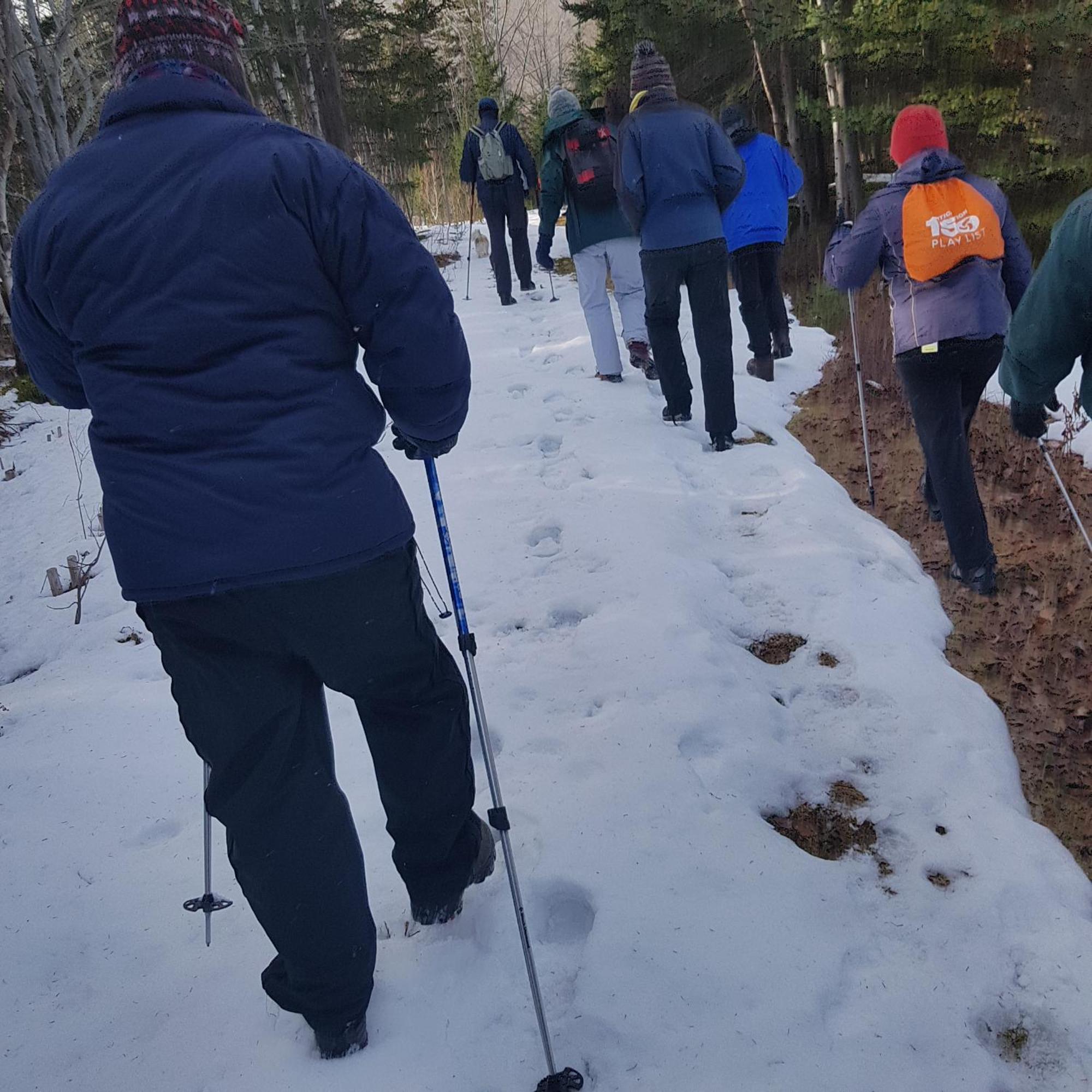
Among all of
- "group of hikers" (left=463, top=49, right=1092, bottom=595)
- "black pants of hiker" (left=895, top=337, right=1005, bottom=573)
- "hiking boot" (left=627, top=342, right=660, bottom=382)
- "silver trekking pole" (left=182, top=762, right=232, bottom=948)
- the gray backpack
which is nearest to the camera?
"silver trekking pole" (left=182, top=762, right=232, bottom=948)

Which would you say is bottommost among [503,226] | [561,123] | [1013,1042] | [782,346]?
[1013,1042]

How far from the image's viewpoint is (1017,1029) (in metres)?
1.86

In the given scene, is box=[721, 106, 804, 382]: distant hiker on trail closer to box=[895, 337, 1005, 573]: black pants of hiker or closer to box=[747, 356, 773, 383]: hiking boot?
box=[747, 356, 773, 383]: hiking boot

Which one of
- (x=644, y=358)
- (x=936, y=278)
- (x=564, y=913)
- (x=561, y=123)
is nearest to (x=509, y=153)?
(x=561, y=123)

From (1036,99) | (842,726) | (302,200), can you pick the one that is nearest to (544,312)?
(1036,99)

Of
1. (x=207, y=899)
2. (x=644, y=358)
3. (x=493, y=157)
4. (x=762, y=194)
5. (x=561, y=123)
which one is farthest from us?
(x=493, y=157)

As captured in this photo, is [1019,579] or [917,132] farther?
[1019,579]

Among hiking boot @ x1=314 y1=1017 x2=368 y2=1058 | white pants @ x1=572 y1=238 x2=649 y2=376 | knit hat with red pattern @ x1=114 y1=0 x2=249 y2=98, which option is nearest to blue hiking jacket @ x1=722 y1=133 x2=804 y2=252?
white pants @ x1=572 y1=238 x2=649 y2=376

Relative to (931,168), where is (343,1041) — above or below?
below

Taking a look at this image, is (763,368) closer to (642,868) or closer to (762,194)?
(762,194)

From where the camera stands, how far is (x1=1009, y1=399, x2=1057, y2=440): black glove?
247 centimetres

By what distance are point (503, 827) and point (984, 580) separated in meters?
2.84

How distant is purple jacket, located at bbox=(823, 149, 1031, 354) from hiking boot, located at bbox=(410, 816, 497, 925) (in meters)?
2.87

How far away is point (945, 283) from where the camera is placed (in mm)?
3438
